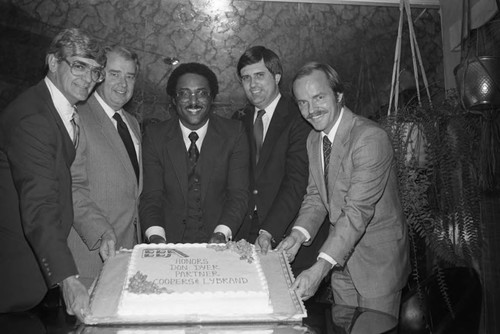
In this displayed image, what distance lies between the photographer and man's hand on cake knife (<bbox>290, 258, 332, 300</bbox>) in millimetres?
1692

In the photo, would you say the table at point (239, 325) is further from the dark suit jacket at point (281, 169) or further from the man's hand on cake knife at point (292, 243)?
the dark suit jacket at point (281, 169)

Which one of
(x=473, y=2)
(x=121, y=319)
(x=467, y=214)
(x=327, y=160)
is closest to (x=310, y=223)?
(x=327, y=160)

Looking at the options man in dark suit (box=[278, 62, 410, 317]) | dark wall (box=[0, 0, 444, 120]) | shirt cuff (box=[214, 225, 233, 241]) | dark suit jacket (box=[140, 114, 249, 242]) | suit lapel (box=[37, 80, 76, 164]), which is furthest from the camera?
dark wall (box=[0, 0, 444, 120])

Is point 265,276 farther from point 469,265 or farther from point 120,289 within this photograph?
point 469,265

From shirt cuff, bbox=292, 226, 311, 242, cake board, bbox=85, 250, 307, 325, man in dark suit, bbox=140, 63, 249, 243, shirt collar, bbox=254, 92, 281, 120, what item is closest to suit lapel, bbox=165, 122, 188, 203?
man in dark suit, bbox=140, 63, 249, 243

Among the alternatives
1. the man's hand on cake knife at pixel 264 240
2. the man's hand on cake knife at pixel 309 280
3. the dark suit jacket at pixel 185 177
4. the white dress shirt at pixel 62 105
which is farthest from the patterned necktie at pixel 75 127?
the man's hand on cake knife at pixel 309 280

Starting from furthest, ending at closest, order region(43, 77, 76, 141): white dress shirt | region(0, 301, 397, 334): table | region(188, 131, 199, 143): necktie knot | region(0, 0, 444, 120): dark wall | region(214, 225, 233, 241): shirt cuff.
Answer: region(0, 0, 444, 120): dark wall
region(188, 131, 199, 143): necktie knot
region(214, 225, 233, 241): shirt cuff
region(43, 77, 76, 141): white dress shirt
region(0, 301, 397, 334): table

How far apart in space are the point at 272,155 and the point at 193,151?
490mm

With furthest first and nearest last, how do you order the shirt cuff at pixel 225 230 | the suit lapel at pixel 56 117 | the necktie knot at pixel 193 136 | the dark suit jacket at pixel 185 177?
the necktie knot at pixel 193 136, the dark suit jacket at pixel 185 177, the shirt cuff at pixel 225 230, the suit lapel at pixel 56 117

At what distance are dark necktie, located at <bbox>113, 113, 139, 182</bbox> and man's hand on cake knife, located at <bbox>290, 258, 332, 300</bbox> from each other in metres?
1.29

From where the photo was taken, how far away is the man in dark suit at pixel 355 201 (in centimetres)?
214

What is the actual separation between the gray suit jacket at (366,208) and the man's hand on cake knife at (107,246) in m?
0.95

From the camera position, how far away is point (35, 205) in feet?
5.46

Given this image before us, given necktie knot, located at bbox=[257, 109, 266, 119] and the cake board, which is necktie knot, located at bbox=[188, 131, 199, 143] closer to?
necktie knot, located at bbox=[257, 109, 266, 119]
